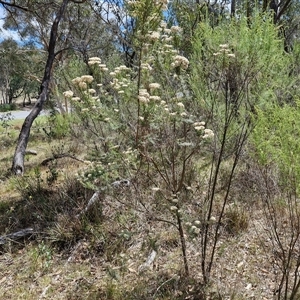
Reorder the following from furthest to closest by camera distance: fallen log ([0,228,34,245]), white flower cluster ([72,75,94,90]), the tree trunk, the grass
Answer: the tree trunk < fallen log ([0,228,34,245]) < the grass < white flower cluster ([72,75,94,90])

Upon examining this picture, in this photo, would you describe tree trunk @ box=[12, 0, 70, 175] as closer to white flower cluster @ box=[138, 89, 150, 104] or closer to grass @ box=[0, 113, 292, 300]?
grass @ box=[0, 113, 292, 300]

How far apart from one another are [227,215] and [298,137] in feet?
6.01

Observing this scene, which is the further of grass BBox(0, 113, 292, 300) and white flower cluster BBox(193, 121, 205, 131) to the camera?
grass BBox(0, 113, 292, 300)

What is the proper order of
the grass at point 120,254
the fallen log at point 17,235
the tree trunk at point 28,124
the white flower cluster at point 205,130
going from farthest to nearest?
the tree trunk at point 28,124, the fallen log at point 17,235, the grass at point 120,254, the white flower cluster at point 205,130

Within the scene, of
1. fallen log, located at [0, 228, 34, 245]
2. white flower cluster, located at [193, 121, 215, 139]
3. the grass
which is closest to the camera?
white flower cluster, located at [193, 121, 215, 139]

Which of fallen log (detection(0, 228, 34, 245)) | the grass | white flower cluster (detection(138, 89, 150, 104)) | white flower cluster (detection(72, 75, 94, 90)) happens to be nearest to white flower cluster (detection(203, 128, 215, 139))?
white flower cluster (detection(138, 89, 150, 104))

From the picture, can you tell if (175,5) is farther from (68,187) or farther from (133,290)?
(133,290)

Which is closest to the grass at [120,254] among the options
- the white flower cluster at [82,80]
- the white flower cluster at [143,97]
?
the white flower cluster at [143,97]

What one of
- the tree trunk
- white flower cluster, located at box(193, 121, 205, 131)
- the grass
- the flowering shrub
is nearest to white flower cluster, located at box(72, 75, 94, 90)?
the flowering shrub

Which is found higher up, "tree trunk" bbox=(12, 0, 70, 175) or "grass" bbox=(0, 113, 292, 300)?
"tree trunk" bbox=(12, 0, 70, 175)

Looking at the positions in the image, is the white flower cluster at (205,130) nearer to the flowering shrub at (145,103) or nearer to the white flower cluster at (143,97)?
the flowering shrub at (145,103)

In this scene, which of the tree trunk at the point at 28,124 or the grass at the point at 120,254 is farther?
the tree trunk at the point at 28,124

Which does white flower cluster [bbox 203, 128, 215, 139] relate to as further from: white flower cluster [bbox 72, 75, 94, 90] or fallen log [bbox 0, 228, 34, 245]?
fallen log [bbox 0, 228, 34, 245]

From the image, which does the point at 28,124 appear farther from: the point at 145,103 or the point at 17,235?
the point at 145,103
